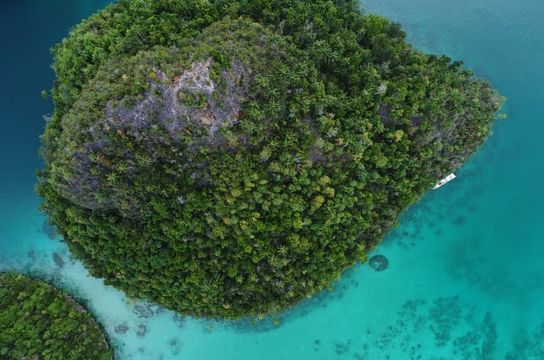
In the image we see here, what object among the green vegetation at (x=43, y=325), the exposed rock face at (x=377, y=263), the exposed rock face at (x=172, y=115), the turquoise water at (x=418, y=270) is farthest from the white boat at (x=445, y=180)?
the green vegetation at (x=43, y=325)

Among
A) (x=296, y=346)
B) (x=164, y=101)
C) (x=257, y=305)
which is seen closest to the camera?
(x=164, y=101)

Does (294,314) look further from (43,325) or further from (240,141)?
(43,325)

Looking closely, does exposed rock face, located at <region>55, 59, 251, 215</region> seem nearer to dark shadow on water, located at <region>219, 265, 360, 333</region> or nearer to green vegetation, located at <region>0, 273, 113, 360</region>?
green vegetation, located at <region>0, 273, 113, 360</region>

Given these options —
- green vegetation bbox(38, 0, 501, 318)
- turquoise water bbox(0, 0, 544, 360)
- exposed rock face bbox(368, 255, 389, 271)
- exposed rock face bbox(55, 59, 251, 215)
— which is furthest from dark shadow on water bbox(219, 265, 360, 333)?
exposed rock face bbox(55, 59, 251, 215)

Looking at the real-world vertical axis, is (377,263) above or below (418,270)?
above

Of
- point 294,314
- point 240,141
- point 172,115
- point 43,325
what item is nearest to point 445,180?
point 294,314

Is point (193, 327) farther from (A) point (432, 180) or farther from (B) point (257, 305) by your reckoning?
(A) point (432, 180)

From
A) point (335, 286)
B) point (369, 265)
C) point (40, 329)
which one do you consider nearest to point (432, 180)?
point (369, 265)
